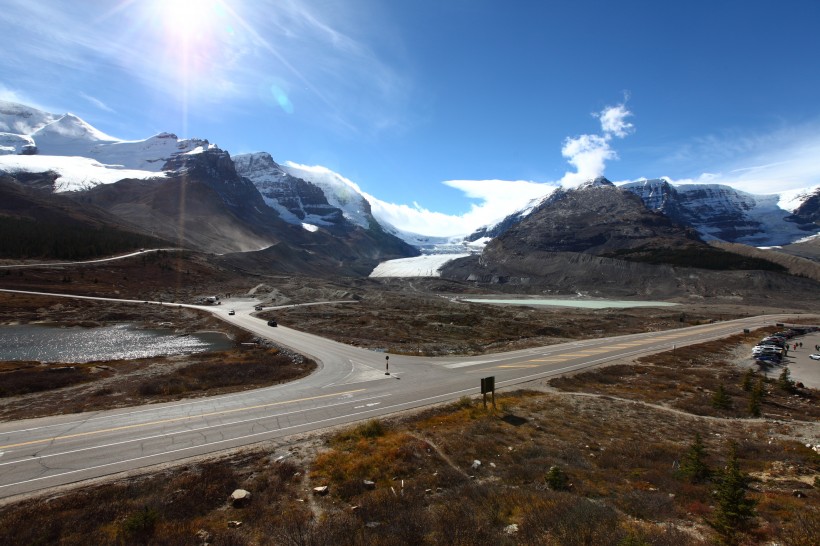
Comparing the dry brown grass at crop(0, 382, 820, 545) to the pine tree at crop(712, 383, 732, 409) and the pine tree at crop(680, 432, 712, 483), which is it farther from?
the pine tree at crop(712, 383, 732, 409)

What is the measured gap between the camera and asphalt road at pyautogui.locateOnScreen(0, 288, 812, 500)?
1728cm

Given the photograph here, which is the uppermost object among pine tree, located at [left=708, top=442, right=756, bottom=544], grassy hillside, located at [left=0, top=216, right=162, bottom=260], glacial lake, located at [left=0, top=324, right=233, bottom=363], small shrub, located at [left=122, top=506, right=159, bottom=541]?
grassy hillside, located at [left=0, top=216, right=162, bottom=260]

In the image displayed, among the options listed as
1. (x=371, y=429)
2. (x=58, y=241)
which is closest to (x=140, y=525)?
(x=371, y=429)

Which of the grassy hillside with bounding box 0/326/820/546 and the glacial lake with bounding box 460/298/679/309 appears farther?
the glacial lake with bounding box 460/298/679/309

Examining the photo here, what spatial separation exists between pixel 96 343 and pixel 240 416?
55.8m

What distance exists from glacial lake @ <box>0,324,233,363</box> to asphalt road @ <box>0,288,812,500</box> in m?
27.9

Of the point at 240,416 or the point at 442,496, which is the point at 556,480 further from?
the point at 240,416

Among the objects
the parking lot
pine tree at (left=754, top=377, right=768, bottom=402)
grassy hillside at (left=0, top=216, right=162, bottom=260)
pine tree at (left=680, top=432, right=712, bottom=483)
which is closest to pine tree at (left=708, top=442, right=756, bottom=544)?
pine tree at (left=680, top=432, right=712, bottom=483)

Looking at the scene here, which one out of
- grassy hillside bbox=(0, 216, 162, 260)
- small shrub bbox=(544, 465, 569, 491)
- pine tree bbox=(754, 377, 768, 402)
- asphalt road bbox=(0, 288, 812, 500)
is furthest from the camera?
grassy hillside bbox=(0, 216, 162, 260)

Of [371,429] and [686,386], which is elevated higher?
[371,429]

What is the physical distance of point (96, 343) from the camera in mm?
62469

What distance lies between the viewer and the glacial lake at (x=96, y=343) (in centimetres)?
5395

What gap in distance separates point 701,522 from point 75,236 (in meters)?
204

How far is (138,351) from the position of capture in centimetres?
5834
